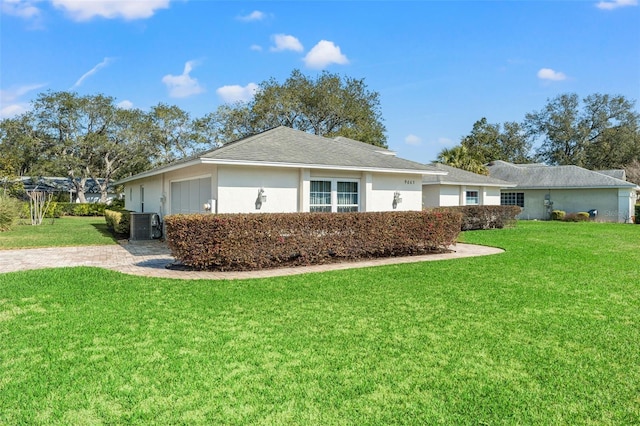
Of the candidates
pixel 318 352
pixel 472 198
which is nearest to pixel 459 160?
pixel 472 198

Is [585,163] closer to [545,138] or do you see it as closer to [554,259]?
[545,138]

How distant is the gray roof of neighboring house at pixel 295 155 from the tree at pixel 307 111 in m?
26.9

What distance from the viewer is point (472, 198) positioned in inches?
1001

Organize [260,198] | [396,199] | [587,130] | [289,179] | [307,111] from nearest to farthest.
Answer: [260,198] → [289,179] → [396,199] → [307,111] → [587,130]

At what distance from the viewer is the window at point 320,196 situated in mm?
12758

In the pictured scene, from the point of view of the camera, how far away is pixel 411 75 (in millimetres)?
20656

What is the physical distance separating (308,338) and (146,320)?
236cm

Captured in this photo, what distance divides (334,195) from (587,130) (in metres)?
53.7

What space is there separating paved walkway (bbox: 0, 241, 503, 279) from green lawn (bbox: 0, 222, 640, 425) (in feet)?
3.12

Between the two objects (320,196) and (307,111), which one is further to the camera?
(307,111)

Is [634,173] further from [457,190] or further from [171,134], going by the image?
[171,134]

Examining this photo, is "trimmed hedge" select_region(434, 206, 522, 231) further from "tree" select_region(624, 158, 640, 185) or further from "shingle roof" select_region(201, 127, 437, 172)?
"tree" select_region(624, 158, 640, 185)

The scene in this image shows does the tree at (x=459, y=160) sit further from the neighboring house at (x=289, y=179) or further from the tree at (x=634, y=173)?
the tree at (x=634, y=173)

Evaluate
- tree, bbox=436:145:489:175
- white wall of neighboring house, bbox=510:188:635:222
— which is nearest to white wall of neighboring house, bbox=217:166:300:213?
tree, bbox=436:145:489:175
